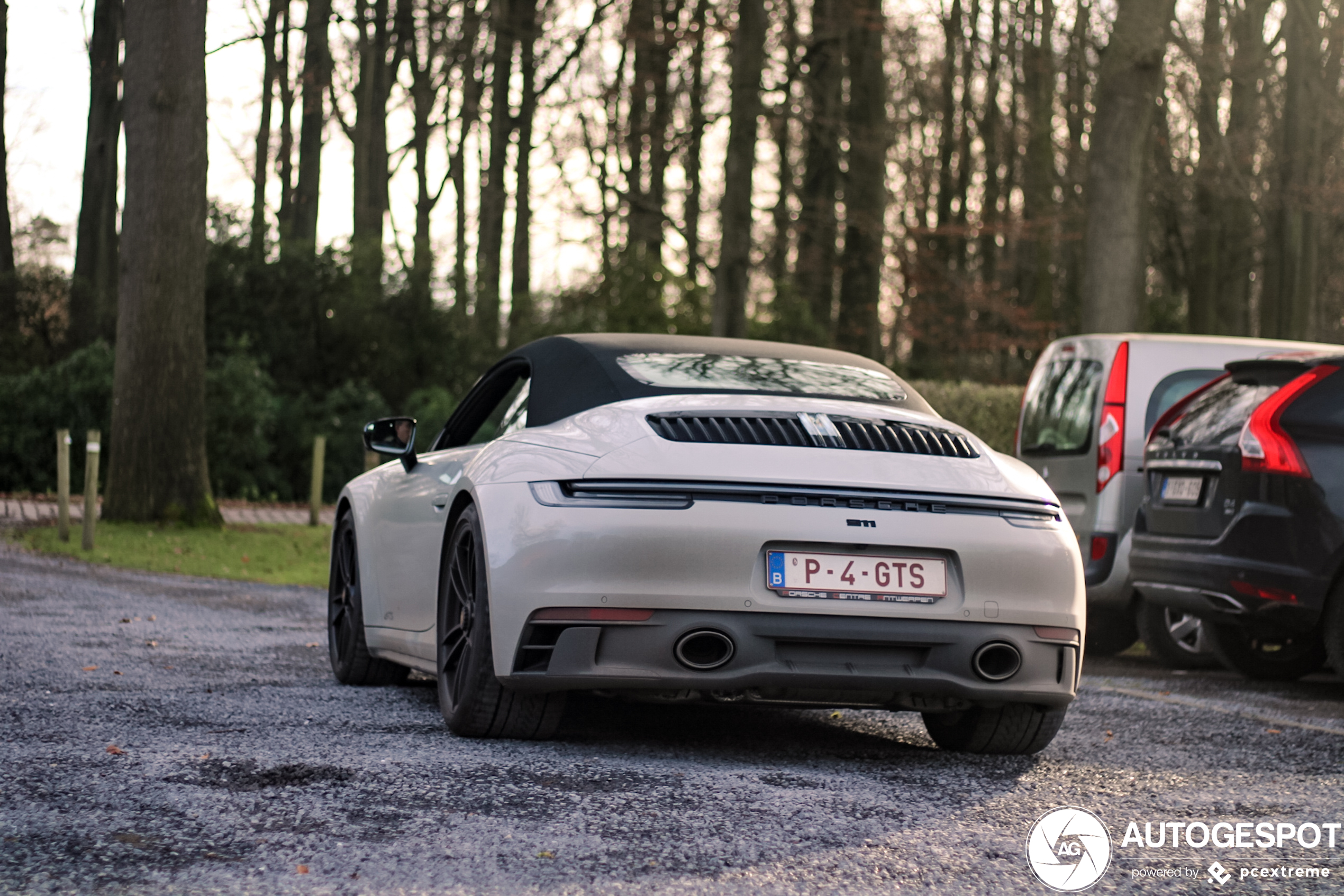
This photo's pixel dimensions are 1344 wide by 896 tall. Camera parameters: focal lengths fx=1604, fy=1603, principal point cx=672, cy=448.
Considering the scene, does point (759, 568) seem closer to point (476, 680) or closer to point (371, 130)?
point (476, 680)

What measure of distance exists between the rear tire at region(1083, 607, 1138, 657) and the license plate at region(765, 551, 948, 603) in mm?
5616

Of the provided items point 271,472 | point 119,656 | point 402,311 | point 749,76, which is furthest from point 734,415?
point 402,311

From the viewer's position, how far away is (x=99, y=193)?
2883 cm

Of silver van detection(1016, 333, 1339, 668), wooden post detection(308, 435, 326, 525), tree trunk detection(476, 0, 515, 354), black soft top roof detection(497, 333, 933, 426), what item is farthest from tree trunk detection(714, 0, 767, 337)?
black soft top roof detection(497, 333, 933, 426)

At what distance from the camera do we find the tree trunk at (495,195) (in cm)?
2878

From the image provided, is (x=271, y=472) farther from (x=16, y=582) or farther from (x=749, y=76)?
(x=16, y=582)

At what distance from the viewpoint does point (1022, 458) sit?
10508 mm

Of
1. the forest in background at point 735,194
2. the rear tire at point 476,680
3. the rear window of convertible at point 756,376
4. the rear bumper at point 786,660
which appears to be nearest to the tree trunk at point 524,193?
the forest in background at point 735,194

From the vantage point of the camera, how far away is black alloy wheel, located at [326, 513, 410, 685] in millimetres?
6758

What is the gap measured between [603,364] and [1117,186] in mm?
12502

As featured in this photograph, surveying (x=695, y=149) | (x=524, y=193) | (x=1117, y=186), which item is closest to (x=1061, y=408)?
(x=1117, y=186)

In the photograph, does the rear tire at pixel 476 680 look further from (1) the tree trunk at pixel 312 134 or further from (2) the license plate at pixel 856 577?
(1) the tree trunk at pixel 312 134

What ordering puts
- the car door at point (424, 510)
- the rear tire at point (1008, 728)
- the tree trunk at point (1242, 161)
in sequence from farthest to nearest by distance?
1. the tree trunk at point (1242, 161)
2. the car door at point (424, 510)
3. the rear tire at point (1008, 728)

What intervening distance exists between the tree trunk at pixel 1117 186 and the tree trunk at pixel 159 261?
9.41 meters
